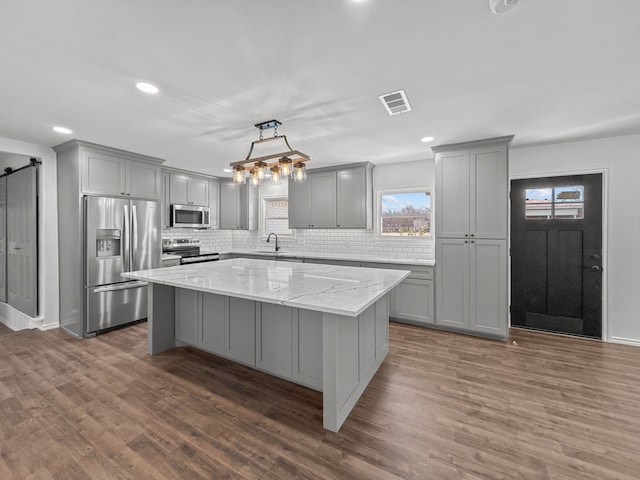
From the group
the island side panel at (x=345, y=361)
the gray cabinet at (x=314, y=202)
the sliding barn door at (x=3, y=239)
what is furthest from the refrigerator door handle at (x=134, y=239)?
the island side panel at (x=345, y=361)

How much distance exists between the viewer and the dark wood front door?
3545mm

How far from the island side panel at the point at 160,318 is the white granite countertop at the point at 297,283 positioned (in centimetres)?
30

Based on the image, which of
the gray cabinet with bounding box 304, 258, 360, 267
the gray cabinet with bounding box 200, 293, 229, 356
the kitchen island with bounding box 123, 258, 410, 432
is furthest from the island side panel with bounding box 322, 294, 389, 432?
the gray cabinet with bounding box 304, 258, 360, 267

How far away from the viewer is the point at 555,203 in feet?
12.2

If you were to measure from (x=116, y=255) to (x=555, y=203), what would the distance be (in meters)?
5.99

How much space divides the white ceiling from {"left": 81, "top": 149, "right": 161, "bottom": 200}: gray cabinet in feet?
1.61

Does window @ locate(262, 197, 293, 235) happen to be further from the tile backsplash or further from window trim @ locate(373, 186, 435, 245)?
window trim @ locate(373, 186, 435, 245)

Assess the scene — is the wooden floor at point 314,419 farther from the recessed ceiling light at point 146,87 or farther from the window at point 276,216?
the window at point 276,216

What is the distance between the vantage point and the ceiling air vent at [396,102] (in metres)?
2.38

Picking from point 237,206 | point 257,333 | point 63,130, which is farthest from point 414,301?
point 63,130

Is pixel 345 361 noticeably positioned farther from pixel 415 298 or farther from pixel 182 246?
pixel 182 246

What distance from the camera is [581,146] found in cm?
358

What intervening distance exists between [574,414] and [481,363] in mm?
849

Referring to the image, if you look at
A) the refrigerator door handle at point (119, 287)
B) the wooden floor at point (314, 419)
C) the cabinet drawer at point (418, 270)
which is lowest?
the wooden floor at point (314, 419)
